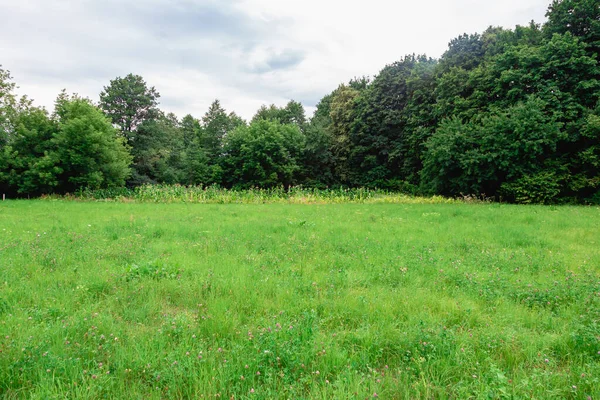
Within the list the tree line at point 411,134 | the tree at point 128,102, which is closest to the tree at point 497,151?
the tree line at point 411,134

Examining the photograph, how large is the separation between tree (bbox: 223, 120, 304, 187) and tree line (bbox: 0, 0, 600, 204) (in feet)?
0.52

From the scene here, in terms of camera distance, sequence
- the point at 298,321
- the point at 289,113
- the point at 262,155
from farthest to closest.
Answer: the point at 289,113 → the point at 262,155 → the point at 298,321

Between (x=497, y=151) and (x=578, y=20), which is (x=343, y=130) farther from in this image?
(x=578, y=20)

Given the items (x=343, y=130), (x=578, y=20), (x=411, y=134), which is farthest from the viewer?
(x=343, y=130)

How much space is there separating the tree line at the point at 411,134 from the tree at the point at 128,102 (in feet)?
0.52

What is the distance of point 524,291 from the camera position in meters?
4.30

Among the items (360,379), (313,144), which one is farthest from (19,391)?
(313,144)

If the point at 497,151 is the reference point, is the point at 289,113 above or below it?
above

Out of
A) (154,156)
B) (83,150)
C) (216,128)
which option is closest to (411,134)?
(216,128)

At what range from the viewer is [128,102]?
124ft

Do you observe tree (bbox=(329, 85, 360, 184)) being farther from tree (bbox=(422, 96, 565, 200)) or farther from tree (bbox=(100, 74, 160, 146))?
tree (bbox=(100, 74, 160, 146))

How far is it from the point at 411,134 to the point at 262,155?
1649 cm

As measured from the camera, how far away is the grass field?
2471 mm

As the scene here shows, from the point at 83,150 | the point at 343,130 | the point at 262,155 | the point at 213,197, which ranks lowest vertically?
the point at 213,197
